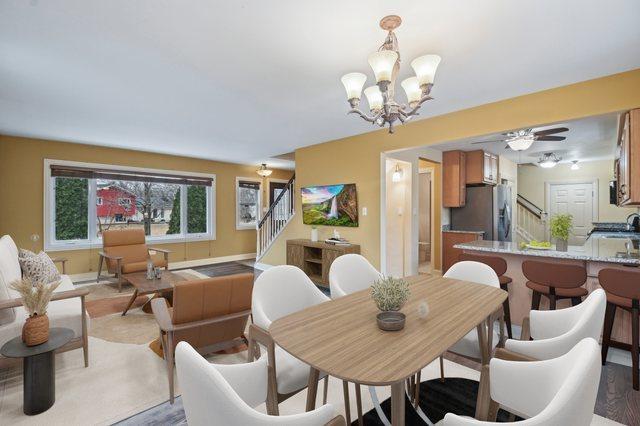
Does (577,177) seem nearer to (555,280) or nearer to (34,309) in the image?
(555,280)

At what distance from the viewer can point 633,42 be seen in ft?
7.12

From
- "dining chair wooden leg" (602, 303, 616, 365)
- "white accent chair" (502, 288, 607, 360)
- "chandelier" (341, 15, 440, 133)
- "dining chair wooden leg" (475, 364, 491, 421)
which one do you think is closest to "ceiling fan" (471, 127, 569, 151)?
"dining chair wooden leg" (602, 303, 616, 365)

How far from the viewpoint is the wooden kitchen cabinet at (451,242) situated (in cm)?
539

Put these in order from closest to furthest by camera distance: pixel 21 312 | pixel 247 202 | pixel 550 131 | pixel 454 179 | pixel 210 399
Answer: pixel 210 399 → pixel 21 312 → pixel 550 131 → pixel 454 179 → pixel 247 202

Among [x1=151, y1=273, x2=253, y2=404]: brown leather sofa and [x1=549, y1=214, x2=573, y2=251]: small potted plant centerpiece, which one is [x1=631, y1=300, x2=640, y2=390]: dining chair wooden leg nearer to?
[x1=549, y1=214, x2=573, y2=251]: small potted plant centerpiece

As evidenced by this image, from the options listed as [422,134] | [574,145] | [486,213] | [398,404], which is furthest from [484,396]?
[574,145]

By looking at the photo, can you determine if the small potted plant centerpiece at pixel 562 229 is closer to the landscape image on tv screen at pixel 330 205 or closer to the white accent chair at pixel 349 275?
the white accent chair at pixel 349 275

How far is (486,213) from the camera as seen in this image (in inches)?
216

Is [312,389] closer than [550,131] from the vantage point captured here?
Yes

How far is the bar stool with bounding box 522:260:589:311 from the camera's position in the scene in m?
2.46

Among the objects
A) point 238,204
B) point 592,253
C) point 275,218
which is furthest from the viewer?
point 238,204

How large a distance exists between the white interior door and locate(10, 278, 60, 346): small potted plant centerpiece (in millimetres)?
9608

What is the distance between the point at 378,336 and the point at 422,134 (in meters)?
3.30

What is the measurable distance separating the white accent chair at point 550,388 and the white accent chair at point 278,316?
772 mm
